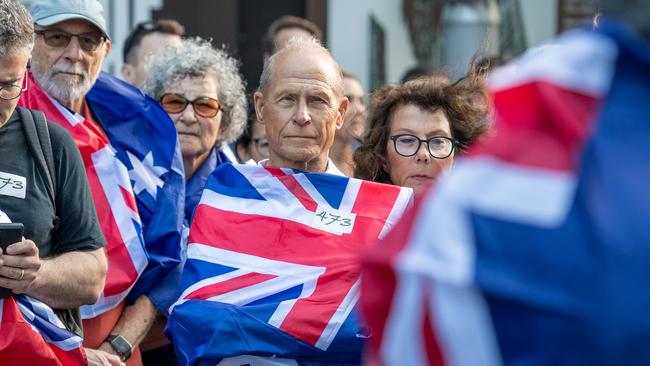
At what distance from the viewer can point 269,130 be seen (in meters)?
3.95

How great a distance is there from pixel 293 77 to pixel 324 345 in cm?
101

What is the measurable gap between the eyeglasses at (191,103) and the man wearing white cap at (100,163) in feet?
1.13

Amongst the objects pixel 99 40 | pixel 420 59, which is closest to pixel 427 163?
pixel 99 40

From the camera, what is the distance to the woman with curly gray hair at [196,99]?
4.89 m

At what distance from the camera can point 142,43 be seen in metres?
6.15

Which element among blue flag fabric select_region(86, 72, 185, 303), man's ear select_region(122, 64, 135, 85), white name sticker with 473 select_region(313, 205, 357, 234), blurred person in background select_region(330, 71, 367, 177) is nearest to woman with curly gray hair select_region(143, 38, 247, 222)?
blue flag fabric select_region(86, 72, 185, 303)

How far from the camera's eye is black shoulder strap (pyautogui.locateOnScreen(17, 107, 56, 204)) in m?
3.48

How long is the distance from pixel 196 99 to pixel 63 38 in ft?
2.45

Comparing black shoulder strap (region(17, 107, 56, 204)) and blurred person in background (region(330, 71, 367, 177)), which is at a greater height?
black shoulder strap (region(17, 107, 56, 204))

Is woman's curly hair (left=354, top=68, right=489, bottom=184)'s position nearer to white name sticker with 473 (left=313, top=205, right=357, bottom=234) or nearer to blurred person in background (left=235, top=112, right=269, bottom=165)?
white name sticker with 473 (left=313, top=205, right=357, bottom=234)

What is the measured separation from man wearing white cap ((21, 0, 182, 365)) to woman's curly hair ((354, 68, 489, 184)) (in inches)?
32.3

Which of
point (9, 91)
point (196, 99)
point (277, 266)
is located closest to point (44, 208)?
point (9, 91)

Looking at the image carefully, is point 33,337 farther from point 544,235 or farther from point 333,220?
point 544,235

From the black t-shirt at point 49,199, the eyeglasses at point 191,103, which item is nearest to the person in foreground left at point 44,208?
the black t-shirt at point 49,199
